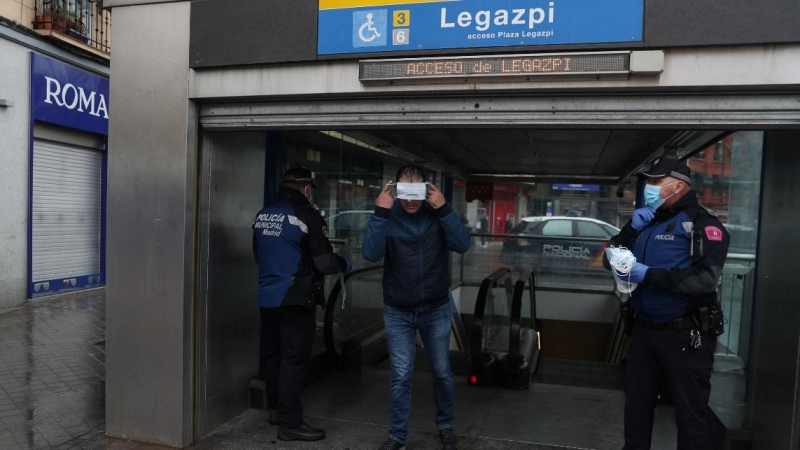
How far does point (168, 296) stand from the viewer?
Answer: 13.5 feet

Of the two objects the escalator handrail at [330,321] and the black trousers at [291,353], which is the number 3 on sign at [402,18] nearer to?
the black trousers at [291,353]

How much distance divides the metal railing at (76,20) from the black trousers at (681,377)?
879cm

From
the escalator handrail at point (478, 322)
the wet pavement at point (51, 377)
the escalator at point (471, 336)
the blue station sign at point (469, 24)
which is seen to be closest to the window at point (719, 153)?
the escalator at point (471, 336)

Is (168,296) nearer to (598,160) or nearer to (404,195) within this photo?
(404,195)

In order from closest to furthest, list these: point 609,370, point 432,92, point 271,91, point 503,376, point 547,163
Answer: point 432,92, point 271,91, point 503,376, point 609,370, point 547,163

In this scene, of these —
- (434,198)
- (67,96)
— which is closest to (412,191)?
(434,198)

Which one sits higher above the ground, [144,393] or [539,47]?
[539,47]

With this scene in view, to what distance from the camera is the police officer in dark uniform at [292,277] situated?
4.14 m

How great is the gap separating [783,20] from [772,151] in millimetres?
998

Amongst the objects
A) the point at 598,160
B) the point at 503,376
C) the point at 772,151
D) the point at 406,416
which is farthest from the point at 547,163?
the point at 406,416

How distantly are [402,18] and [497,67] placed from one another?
672 millimetres

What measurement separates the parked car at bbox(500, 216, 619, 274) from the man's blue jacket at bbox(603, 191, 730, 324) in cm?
785

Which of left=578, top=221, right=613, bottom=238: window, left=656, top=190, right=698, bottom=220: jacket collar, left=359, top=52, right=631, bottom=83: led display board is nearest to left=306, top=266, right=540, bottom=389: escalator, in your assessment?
left=359, top=52, right=631, bottom=83: led display board

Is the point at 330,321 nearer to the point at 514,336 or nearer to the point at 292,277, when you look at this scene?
the point at 514,336
